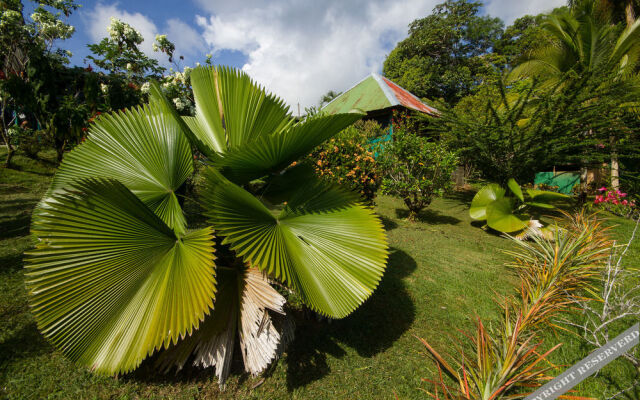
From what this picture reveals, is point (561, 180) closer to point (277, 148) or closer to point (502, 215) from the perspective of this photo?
point (502, 215)

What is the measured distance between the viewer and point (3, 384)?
1.59 m

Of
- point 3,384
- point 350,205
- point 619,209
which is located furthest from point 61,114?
point 619,209

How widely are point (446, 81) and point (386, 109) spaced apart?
11329mm

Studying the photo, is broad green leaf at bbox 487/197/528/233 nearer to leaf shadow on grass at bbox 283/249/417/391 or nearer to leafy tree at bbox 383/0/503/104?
leaf shadow on grass at bbox 283/249/417/391

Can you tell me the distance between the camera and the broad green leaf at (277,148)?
1468 millimetres

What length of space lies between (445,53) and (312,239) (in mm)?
27921

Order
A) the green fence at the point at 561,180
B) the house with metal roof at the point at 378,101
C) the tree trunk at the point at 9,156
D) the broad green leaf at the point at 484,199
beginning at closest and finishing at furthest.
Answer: the broad green leaf at the point at 484,199 < the tree trunk at the point at 9,156 < the green fence at the point at 561,180 < the house with metal roof at the point at 378,101

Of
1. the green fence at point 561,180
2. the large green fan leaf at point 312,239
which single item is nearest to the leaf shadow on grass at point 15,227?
the large green fan leaf at point 312,239

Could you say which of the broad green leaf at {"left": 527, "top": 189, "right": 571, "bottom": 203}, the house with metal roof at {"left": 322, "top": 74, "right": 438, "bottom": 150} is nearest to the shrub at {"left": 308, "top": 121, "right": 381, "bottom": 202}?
the broad green leaf at {"left": 527, "top": 189, "right": 571, "bottom": 203}

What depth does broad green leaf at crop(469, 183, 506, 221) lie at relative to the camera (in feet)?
20.4

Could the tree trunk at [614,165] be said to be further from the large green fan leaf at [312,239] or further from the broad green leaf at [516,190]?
the large green fan leaf at [312,239]

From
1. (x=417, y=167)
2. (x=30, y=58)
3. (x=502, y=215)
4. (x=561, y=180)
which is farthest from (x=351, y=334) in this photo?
(x=561, y=180)

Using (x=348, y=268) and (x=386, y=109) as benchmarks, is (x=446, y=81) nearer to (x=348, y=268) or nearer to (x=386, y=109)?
(x=386, y=109)

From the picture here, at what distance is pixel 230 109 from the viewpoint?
197 cm
